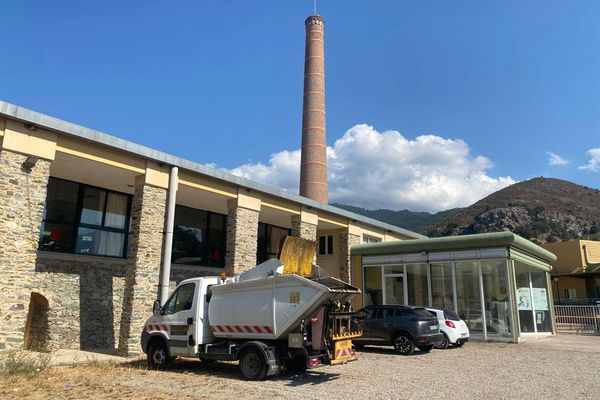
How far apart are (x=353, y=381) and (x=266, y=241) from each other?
15431 millimetres

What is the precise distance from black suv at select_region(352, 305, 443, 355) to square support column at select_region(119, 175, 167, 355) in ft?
22.5

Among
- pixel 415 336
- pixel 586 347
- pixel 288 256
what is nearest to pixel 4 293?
pixel 288 256

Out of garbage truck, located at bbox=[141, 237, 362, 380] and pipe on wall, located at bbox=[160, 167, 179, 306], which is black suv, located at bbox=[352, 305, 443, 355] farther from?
pipe on wall, located at bbox=[160, 167, 179, 306]

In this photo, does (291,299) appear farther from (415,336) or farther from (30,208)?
(30,208)

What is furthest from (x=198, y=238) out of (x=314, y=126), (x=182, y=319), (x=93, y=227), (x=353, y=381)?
(x=314, y=126)

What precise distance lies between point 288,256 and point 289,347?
192 centimetres

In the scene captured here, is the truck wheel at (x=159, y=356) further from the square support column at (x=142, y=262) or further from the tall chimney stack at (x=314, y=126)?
the tall chimney stack at (x=314, y=126)

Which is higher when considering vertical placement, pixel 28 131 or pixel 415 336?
pixel 28 131

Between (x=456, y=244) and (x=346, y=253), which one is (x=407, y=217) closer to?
(x=346, y=253)

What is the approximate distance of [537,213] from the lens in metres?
92.1

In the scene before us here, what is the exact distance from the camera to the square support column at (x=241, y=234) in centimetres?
1819

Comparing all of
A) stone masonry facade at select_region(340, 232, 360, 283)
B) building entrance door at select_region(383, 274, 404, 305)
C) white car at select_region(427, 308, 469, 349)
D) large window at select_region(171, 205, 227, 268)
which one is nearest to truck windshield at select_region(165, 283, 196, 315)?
large window at select_region(171, 205, 227, 268)

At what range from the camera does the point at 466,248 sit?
66.2 feet

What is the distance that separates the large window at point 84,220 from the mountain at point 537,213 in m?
80.9
